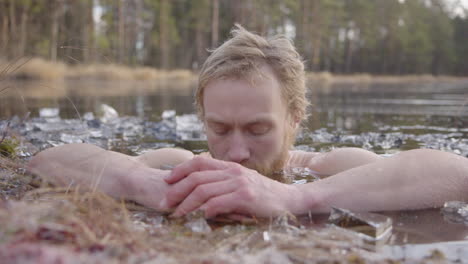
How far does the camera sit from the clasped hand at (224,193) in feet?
5.90

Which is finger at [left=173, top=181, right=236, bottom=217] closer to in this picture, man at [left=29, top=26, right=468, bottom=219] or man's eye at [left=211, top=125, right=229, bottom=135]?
man at [left=29, top=26, right=468, bottom=219]

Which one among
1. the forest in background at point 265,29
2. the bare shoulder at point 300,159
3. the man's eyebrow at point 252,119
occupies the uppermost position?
the forest in background at point 265,29

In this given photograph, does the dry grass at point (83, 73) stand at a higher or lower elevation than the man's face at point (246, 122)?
lower

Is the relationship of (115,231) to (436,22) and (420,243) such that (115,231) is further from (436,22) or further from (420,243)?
(436,22)

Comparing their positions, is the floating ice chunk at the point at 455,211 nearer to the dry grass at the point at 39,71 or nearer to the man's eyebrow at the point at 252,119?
the man's eyebrow at the point at 252,119

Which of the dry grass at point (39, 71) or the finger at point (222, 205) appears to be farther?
the dry grass at point (39, 71)

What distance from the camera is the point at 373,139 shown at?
15.4 feet

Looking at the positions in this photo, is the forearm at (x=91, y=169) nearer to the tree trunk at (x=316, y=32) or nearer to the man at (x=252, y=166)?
the man at (x=252, y=166)

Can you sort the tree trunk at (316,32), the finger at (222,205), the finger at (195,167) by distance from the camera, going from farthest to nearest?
1. the tree trunk at (316,32)
2. the finger at (195,167)
3. the finger at (222,205)

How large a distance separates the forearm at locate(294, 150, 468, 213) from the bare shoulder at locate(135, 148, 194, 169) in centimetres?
139

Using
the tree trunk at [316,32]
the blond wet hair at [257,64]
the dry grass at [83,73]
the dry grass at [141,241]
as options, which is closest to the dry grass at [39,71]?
the dry grass at [83,73]

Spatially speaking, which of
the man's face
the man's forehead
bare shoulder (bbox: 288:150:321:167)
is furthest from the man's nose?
bare shoulder (bbox: 288:150:321:167)

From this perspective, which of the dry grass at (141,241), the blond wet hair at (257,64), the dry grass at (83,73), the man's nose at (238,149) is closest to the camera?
the dry grass at (141,241)

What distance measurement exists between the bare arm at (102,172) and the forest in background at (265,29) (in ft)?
75.8
